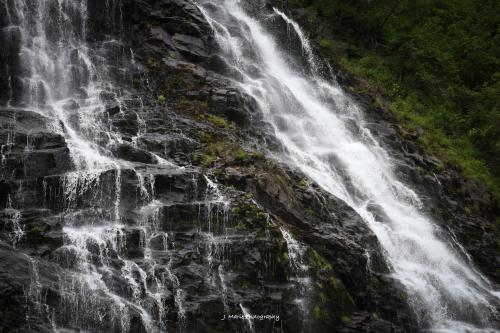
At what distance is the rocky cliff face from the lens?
9.54 metres

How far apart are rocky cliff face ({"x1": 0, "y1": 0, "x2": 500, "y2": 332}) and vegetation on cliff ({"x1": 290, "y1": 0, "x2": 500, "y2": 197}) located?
7460 mm

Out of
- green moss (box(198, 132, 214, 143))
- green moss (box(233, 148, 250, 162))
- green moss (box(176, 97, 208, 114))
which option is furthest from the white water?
green moss (box(198, 132, 214, 143))

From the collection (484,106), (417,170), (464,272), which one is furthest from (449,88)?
(464,272)

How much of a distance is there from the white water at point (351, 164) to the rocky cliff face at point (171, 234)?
3.26ft

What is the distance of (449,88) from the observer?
25.0m

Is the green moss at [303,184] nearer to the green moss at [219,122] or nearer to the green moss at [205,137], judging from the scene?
the green moss at [205,137]

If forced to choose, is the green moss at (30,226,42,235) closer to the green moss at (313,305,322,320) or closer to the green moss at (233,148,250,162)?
the green moss at (233,148,250,162)

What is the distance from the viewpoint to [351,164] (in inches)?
670

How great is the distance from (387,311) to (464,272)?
14.1 feet

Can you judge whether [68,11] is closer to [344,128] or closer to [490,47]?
[344,128]

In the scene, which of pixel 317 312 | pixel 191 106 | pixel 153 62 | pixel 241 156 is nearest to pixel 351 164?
pixel 241 156

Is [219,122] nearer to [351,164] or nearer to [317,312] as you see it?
[351,164]

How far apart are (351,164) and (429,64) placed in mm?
11816

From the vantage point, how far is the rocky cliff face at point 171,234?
31.3 feet
